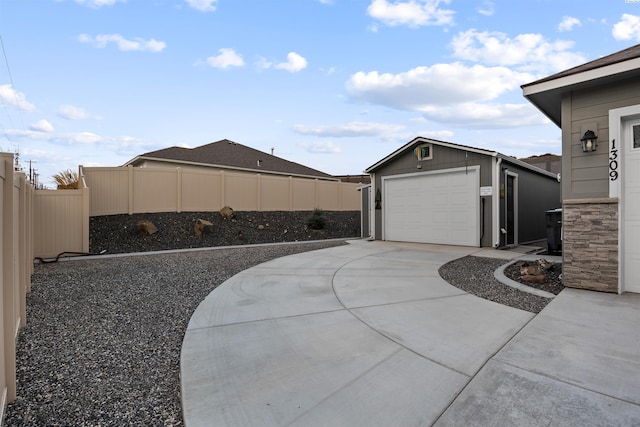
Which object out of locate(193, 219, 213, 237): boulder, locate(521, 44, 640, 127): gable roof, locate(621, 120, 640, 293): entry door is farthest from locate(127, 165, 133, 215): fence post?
locate(621, 120, 640, 293): entry door

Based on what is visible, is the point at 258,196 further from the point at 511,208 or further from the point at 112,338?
the point at 112,338

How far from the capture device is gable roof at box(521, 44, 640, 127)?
14.6 ft

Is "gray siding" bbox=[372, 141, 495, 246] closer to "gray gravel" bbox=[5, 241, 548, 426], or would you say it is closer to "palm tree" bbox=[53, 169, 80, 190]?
"gray gravel" bbox=[5, 241, 548, 426]

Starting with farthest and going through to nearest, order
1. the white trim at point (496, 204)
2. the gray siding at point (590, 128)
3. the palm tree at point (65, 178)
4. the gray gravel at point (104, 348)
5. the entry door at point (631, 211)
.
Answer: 1. the palm tree at point (65, 178)
2. the white trim at point (496, 204)
3. the gray siding at point (590, 128)
4. the entry door at point (631, 211)
5. the gray gravel at point (104, 348)

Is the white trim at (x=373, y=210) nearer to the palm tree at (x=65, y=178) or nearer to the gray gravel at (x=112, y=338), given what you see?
the gray gravel at (x=112, y=338)

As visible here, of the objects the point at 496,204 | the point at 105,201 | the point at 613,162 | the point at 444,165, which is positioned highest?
the point at 444,165

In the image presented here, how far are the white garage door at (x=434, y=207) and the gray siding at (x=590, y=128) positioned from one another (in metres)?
4.69

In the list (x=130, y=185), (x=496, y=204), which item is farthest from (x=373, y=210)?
(x=130, y=185)

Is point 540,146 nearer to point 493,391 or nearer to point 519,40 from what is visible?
point 519,40

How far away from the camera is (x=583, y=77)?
15.6ft

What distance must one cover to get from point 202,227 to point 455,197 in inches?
358

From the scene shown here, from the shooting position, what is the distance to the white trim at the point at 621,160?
4.60 metres

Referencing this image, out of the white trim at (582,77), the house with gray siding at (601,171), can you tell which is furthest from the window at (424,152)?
the house with gray siding at (601,171)

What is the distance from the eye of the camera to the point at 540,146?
21.6 metres
